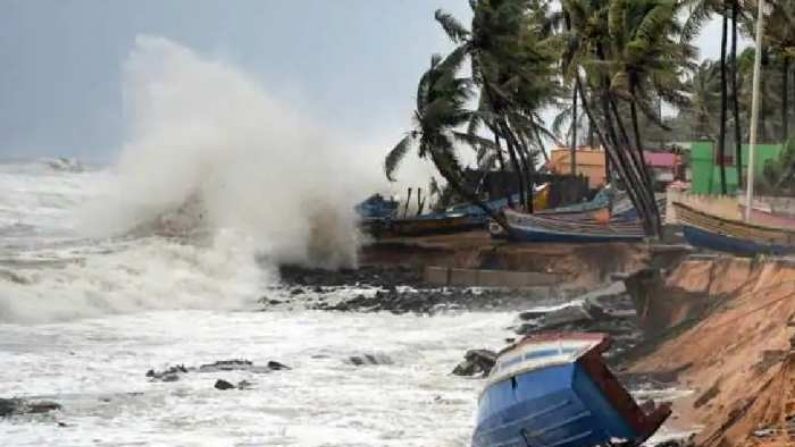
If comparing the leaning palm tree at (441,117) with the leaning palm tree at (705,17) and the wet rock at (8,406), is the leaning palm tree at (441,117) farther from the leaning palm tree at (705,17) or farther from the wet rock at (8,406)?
the wet rock at (8,406)

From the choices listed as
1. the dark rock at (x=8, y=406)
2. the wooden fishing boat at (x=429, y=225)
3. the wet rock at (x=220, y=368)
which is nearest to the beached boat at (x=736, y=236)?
the wet rock at (x=220, y=368)

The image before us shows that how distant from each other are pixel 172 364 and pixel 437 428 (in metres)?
6.58

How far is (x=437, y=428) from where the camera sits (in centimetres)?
1442

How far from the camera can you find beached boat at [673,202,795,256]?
2355cm

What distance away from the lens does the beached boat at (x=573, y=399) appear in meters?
10.8

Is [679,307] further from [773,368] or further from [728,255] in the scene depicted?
[773,368]

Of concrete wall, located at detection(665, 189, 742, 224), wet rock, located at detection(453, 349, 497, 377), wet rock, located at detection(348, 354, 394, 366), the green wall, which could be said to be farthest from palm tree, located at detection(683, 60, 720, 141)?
wet rock, located at detection(453, 349, 497, 377)

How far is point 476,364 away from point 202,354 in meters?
5.15

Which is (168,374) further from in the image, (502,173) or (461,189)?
(502,173)

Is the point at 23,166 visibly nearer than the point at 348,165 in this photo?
No

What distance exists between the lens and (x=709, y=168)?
40.6 m

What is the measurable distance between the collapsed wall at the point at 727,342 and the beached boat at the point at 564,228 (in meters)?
12.1

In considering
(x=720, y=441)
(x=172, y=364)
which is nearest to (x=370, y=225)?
(x=172, y=364)

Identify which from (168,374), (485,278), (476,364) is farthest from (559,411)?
(485,278)
